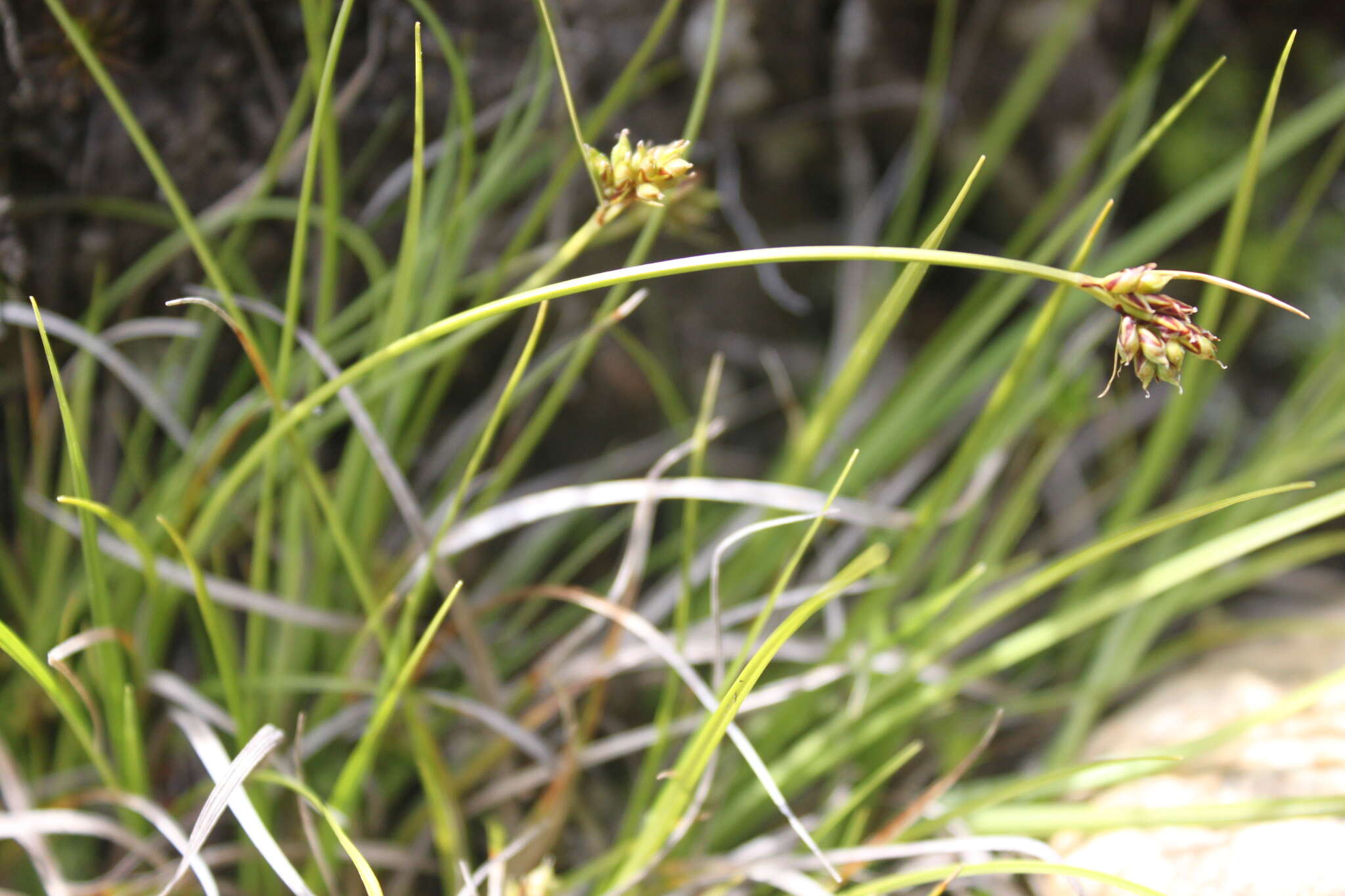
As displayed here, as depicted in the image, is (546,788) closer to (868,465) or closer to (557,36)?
(868,465)

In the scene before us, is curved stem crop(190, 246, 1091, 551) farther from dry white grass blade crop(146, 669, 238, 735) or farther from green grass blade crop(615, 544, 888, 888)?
dry white grass blade crop(146, 669, 238, 735)

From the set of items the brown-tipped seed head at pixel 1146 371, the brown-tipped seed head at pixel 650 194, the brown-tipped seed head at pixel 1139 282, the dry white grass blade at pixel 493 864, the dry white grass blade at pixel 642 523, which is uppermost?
the brown-tipped seed head at pixel 650 194

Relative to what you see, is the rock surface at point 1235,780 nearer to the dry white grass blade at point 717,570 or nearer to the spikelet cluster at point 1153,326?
the dry white grass blade at point 717,570

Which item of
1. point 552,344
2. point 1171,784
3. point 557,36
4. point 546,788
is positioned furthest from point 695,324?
point 1171,784

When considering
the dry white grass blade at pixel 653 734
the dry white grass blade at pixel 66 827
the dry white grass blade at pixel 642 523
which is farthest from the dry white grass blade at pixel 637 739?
the dry white grass blade at pixel 66 827

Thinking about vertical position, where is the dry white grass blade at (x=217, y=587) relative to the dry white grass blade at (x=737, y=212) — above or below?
below

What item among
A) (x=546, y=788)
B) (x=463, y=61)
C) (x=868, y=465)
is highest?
(x=463, y=61)

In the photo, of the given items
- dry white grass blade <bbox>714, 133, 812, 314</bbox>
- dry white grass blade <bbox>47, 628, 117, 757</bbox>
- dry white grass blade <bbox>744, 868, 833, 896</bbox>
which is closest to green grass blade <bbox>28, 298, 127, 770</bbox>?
dry white grass blade <bbox>47, 628, 117, 757</bbox>
